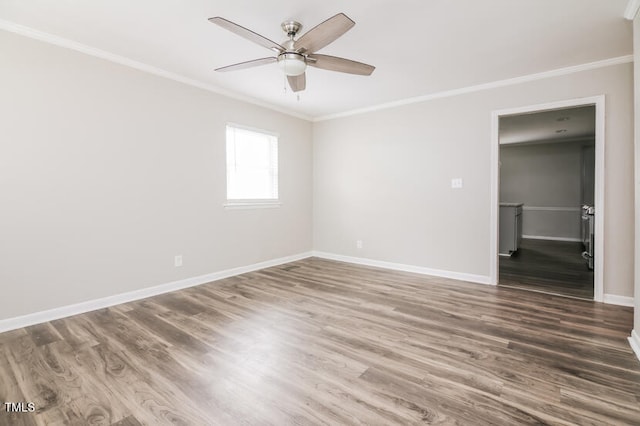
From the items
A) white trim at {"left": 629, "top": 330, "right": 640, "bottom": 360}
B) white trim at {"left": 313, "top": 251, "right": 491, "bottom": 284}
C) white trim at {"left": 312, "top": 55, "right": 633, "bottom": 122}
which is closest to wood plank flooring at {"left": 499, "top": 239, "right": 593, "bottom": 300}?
white trim at {"left": 313, "top": 251, "right": 491, "bottom": 284}

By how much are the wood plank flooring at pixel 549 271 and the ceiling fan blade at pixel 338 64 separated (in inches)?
126

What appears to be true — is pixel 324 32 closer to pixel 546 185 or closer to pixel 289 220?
pixel 289 220

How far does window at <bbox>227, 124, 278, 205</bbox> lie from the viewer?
4238mm

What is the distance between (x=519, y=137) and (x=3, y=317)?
8.84 m

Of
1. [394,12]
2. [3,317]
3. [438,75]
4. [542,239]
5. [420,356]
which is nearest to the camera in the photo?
[420,356]

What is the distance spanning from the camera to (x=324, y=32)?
1.95 metres

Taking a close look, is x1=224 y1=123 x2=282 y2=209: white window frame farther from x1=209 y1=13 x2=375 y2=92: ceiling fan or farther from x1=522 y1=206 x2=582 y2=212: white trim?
x1=522 y1=206 x2=582 y2=212: white trim

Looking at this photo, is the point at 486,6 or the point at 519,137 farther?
the point at 519,137

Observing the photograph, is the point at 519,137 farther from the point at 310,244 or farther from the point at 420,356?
the point at 420,356

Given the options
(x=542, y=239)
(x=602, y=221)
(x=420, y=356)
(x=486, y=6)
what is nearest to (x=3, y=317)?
(x=420, y=356)

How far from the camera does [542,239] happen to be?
759 cm

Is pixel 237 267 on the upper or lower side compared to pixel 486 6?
lower

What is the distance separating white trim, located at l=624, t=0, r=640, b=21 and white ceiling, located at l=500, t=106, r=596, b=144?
181cm

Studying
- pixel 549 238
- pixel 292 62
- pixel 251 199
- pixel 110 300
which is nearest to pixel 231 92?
pixel 251 199
